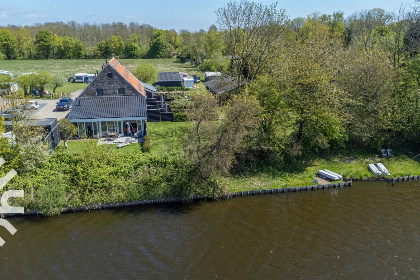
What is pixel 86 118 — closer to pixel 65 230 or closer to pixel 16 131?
pixel 16 131

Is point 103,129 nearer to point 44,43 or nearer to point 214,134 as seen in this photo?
point 214,134

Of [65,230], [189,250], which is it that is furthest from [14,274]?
[189,250]

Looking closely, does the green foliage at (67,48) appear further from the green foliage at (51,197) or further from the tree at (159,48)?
the green foliage at (51,197)

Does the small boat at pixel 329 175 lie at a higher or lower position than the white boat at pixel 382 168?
lower

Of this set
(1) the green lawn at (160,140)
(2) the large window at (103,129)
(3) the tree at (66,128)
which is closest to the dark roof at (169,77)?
(1) the green lawn at (160,140)

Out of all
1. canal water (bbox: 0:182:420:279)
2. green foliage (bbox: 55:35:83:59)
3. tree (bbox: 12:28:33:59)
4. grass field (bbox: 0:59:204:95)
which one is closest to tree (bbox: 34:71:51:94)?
grass field (bbox: 0:59:204:95)
